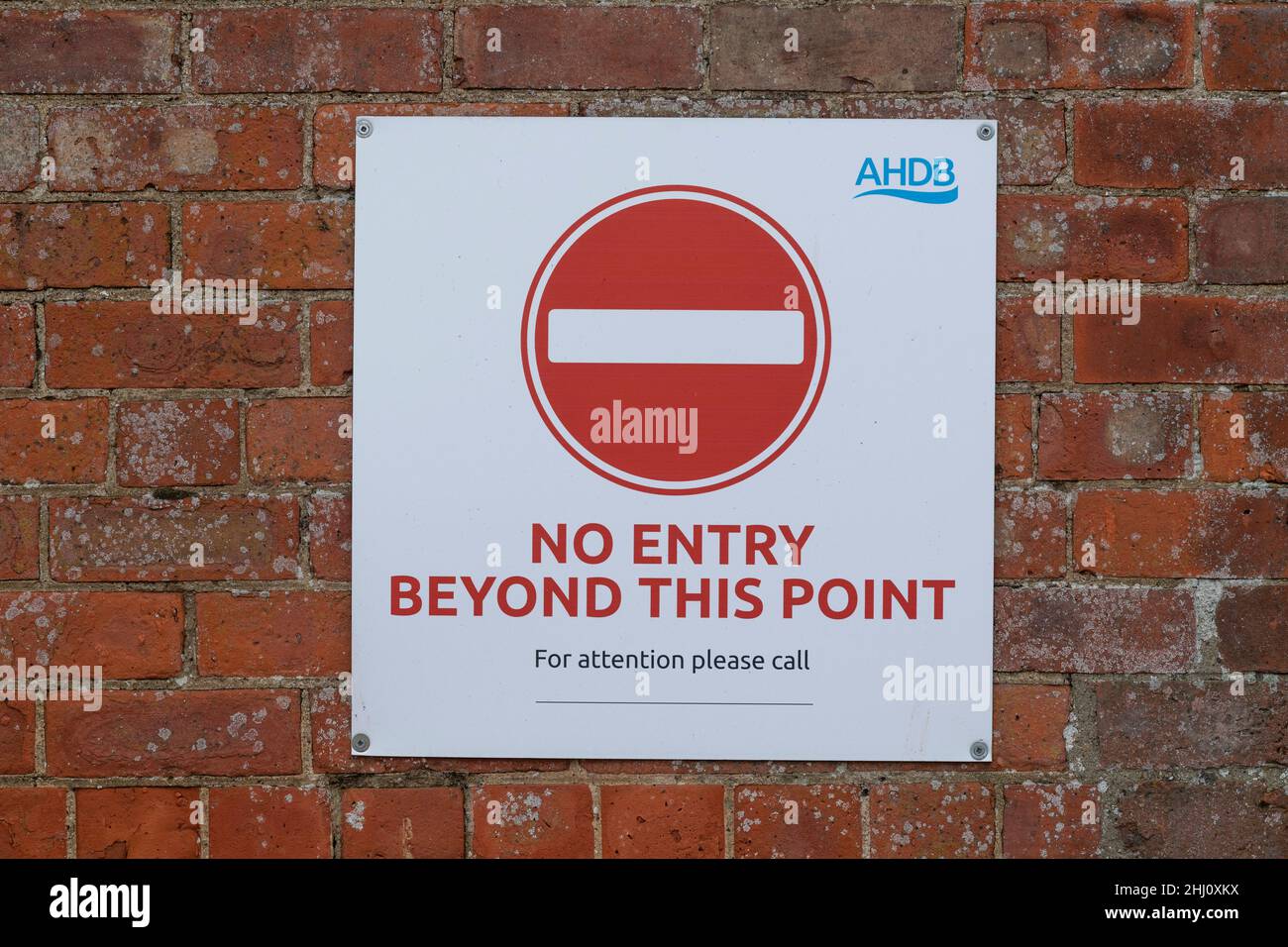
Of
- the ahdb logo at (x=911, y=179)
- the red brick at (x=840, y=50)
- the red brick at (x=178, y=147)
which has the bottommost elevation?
the ahdb logo at (x=911, y=179)

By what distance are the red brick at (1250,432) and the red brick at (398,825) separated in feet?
2.89

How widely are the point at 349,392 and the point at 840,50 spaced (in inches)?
24.9

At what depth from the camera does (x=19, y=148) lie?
0.96 meters

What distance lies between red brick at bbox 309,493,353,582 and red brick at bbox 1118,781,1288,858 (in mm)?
860

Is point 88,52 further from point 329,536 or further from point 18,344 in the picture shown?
point 329,536

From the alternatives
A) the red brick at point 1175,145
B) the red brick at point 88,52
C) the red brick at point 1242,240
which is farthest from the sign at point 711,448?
the red brick at point 88,52

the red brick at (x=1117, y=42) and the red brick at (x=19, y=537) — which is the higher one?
the red brick at (x=1117, y=42)

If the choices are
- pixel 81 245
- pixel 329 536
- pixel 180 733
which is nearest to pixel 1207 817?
pixel 329 536

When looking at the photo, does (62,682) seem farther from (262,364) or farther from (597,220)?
(597,220)

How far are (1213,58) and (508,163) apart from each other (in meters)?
0.75

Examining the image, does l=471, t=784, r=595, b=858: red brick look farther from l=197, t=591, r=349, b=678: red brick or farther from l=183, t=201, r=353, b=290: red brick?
l=183, t=201, r=353, b=290: red brick

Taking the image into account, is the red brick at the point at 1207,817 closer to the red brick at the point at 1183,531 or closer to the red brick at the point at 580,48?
the red brick at the point at 1183,531

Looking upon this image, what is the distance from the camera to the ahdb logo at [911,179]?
948 mm
